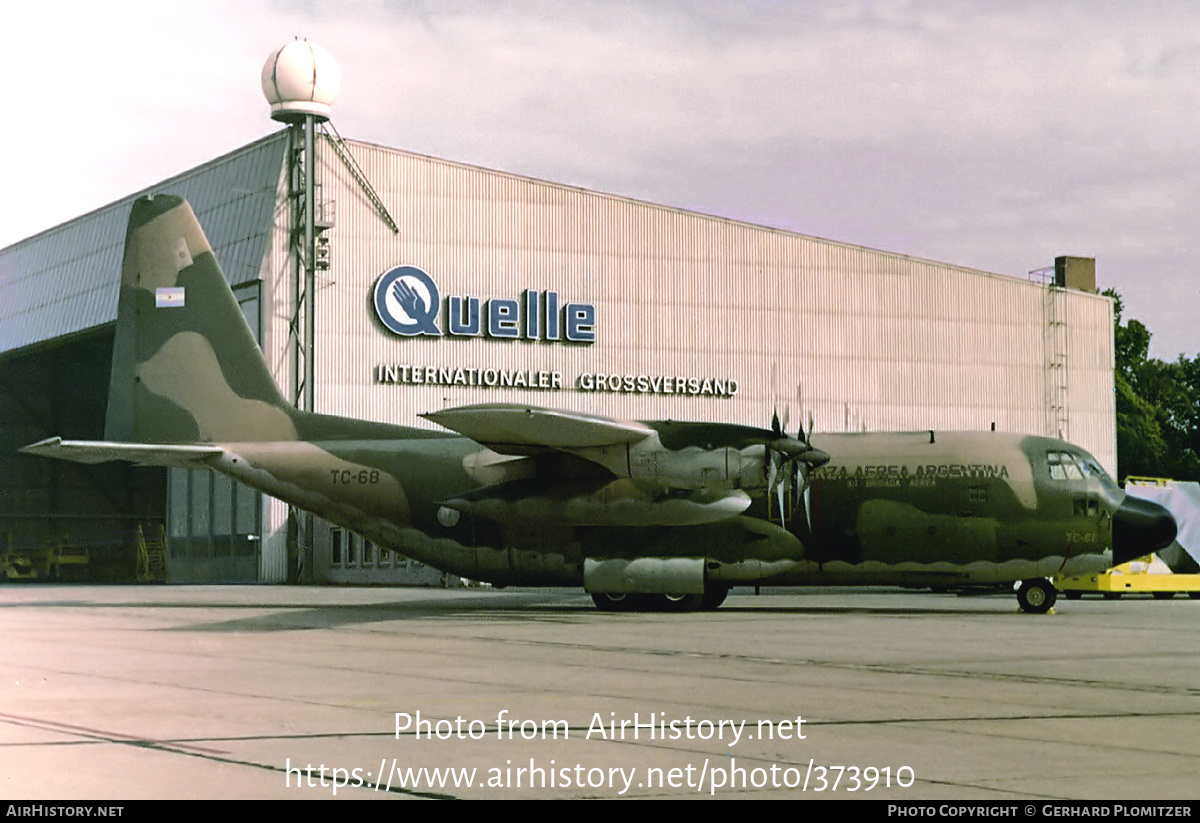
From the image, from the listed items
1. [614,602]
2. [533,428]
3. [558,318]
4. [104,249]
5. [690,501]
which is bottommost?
[614,602]

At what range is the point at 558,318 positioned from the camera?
55.8m

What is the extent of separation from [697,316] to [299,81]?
1876cm

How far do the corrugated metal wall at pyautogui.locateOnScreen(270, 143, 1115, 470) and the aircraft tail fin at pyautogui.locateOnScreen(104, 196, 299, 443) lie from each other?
1952 centimetres

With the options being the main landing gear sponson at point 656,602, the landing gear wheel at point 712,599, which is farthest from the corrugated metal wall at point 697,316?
the landing gear wheel at point 712,599

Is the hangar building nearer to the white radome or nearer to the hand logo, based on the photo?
the hand logo

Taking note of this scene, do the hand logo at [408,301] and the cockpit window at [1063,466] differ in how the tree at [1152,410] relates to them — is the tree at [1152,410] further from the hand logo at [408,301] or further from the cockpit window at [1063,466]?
the cockpit window at [1063,466]

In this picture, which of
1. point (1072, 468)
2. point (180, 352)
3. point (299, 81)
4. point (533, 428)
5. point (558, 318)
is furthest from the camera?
point (558, 318)

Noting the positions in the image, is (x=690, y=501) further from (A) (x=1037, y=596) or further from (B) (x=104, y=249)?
(B) (x=104, y=249)

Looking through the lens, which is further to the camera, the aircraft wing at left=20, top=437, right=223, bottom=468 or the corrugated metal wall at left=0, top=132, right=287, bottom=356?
the corrugated metal wall at left=0, top=132, right=287, bottom=356

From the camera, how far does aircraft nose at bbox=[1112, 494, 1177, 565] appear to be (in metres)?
27.7

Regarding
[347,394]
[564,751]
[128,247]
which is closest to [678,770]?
[564,751]

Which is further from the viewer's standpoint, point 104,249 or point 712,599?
→ point 104,249

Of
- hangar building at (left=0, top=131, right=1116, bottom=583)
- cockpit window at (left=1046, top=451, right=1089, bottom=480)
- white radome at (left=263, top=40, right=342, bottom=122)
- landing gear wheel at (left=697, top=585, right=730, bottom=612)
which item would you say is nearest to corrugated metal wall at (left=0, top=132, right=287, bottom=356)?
hangar building at (left=0, top=131, right=1116, bottom=583)

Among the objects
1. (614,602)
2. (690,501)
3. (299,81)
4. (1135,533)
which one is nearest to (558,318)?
(299,81)
